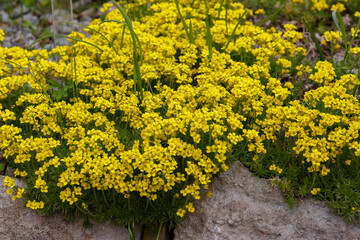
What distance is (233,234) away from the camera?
294 cm

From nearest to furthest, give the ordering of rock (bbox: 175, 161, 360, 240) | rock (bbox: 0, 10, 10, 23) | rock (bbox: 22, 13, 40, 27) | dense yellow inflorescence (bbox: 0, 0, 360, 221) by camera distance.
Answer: dense yellow inflorescence (bbox: 0, 0, 360, 221), rock (bbox: 175, 161, 360, 240), rock (bbox: 22, 13, 40, 27), rock (bbox: 0, 10, 10, 23)

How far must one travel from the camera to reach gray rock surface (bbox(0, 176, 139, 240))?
2.93 metres

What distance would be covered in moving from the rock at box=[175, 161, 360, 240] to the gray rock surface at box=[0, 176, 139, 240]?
53 centimetres

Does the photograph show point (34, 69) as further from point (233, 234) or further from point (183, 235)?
point (233, 234)

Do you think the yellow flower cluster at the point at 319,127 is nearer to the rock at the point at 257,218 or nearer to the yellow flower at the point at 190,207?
the rock at the point at 257,218

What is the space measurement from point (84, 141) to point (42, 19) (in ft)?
14.4

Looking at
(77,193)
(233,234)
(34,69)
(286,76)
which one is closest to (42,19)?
(34,69)

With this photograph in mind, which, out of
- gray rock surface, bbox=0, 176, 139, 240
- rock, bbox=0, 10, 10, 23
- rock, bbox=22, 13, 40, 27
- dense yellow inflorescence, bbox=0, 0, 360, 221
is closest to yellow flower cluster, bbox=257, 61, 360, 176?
dense yellow inflorescence, bbox=0, 0, 360, 221

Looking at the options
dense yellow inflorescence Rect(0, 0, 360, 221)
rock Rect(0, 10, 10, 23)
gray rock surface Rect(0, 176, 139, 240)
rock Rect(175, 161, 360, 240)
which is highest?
rock Rect(0, 10, 10, 23)

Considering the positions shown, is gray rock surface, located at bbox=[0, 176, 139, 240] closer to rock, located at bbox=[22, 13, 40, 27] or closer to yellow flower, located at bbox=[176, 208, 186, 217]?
yellow flower, located at bbox=[176, 208, 186, 217]

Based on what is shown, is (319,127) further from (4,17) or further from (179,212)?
(4,17)

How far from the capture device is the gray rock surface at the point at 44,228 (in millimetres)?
2932

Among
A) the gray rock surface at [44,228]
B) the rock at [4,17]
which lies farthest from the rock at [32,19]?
the gray rock surface at [44,228]

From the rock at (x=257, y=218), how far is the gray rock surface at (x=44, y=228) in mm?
525
